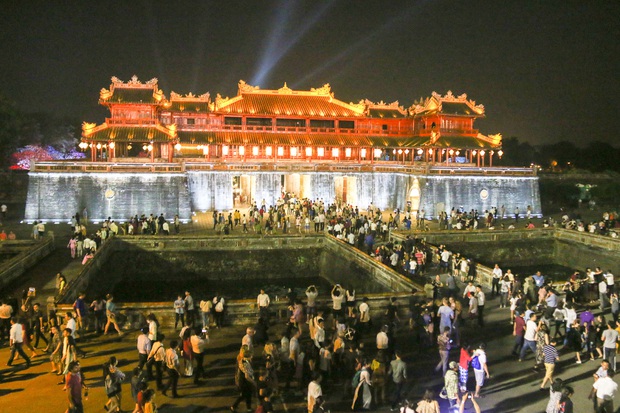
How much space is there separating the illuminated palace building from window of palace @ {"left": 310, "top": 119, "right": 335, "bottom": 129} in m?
0.14

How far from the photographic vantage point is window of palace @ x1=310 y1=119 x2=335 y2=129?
5041 cm

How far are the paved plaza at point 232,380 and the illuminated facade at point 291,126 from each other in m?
28.8

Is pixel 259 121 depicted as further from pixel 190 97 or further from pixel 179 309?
pixel 179 309

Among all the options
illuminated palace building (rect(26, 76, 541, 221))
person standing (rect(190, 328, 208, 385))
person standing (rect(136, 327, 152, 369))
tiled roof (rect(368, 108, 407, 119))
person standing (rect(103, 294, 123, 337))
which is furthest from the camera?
tiled roof (rect(368, 108, 407, 119))

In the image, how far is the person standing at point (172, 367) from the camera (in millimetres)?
11211

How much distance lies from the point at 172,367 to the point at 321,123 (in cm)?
4137

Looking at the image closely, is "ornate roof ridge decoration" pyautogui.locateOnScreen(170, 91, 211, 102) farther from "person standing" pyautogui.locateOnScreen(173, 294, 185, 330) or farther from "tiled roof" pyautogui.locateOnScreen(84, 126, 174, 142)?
"person standing" pyautogui.locateOnScreen(173, 294, 185, 330)

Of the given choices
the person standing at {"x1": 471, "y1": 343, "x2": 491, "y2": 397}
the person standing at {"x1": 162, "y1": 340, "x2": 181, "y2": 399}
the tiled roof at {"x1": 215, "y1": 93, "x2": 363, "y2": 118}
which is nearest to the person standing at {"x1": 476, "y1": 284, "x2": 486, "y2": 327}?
the person standing at {"x1": 471, "y1": 343, "x2": 491, "y2": 397}

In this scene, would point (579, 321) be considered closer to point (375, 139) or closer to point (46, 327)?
point (46, 327)

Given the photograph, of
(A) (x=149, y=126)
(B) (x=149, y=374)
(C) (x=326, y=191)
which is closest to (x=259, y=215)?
(C) (x=326, y=191)

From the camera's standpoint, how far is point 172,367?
11.3 meters

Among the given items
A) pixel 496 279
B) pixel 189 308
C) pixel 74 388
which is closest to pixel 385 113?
pixel 496 279

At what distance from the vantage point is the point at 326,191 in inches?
1735

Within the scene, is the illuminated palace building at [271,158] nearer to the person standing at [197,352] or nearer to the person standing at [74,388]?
the person standing at [197,352]
